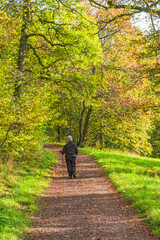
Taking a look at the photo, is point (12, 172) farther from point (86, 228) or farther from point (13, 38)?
point (13, 38)

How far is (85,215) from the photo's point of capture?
623 cm

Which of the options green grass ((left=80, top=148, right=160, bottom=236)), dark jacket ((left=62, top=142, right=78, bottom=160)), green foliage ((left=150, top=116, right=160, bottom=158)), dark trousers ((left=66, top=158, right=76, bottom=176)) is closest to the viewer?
green grass ((left=80, top=148, right=160, bottom=236))

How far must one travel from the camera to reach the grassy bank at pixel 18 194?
501 centimetres

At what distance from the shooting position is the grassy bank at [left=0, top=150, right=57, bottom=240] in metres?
5.01

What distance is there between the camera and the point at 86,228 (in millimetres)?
5387

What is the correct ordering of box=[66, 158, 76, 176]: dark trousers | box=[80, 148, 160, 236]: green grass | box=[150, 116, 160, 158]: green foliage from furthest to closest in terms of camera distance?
1. box=[150, 116, 160, 158]: green foliage
2. box=[66, 158, 76, 176]: dark trousers
3. box=[80, 148, 160, 236]: green grass

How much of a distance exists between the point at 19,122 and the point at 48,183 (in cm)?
297

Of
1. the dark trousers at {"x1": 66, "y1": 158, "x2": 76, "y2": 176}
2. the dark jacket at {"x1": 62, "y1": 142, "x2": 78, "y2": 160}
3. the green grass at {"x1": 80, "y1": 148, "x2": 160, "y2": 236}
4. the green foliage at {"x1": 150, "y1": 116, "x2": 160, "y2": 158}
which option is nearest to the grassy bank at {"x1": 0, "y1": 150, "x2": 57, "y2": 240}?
the dark trousers at {"x1": 66, "y1": 158, "x2": 76, "y2": 176}

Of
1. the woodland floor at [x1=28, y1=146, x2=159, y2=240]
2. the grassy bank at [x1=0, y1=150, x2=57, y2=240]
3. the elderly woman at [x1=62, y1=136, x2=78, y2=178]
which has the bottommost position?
the woodland floor at [x1=28, y1=146, x2=159, y2=240]

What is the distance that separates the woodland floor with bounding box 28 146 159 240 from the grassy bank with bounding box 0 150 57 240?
0.88 ft

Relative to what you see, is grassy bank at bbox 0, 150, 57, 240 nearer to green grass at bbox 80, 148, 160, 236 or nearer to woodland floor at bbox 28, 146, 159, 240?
woodland floor at bbox 28, 146, 159, 240

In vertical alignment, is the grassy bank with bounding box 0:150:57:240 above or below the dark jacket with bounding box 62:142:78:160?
below

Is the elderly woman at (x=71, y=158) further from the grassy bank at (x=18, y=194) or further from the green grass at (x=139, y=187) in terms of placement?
the green grass at (x=139, y=187)

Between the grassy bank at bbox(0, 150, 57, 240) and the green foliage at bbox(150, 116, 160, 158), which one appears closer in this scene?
the grassy bank at bbox(0, 150, 57, 240)
